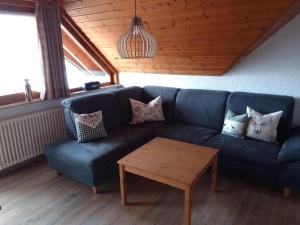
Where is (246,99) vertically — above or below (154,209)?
above

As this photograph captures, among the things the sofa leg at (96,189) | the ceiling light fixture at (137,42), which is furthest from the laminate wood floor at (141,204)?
the ceiling light fixture at (137,42)

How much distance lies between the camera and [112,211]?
7.27 ft

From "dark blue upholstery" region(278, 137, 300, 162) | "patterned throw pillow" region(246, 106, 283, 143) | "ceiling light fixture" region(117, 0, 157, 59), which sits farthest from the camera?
"patterned throw pillow" region(246, 106, 283, 143)

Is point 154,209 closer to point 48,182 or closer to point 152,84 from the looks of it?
point 48,182

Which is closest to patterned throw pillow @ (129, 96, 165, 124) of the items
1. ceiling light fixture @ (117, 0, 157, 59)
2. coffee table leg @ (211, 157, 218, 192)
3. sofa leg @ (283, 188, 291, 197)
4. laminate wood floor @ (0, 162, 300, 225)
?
laminate wood floor @ (0, 162, 300, 225)

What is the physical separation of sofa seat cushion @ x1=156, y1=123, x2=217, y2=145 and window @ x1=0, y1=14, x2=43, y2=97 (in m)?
1.79

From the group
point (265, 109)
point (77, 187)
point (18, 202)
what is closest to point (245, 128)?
point (265, 109)

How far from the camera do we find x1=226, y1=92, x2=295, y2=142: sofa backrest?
274 cm

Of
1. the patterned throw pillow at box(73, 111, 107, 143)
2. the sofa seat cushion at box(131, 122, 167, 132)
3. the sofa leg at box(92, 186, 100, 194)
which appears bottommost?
the sofa leg at box(92, 186, 100, 194)

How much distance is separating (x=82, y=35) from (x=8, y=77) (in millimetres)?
1254

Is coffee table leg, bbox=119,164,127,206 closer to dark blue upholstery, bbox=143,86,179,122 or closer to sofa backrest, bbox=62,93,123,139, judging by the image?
sofa backrest, bbox=62,93,123,139

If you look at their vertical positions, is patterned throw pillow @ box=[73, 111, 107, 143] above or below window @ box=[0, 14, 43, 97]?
below

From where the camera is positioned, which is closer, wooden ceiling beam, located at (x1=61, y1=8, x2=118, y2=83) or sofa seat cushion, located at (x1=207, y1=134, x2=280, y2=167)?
sofa seat cushion, located at (x1=207, y1=134, x2=280, y2=167)

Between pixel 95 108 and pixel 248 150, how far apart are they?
1878 mm
